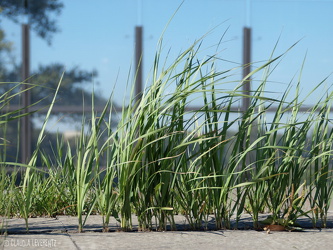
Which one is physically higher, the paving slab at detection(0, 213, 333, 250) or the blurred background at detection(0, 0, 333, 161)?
the blurred background at detection(0, 0, 333, 161)

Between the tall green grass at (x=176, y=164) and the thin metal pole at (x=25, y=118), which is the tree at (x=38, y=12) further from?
the tall green grass at (x=176, y=164)

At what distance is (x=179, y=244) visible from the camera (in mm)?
2324

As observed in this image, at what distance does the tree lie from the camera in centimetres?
620

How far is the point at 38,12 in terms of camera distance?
6.23 metres

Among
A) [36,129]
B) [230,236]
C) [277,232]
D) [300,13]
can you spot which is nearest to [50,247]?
[230,236]

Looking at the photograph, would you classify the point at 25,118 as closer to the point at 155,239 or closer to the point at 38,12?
the point at 38,12

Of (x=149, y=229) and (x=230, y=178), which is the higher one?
(x=230, y=178)

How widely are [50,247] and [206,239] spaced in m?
0.60

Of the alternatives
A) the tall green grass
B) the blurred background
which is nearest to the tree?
the blurred background

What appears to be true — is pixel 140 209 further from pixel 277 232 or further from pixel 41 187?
pixel 41 187

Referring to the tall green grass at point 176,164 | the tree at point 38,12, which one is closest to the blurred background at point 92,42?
the tree at point 38,12

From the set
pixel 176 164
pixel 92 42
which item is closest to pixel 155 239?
pixel 176 164

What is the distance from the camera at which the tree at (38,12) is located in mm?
6199

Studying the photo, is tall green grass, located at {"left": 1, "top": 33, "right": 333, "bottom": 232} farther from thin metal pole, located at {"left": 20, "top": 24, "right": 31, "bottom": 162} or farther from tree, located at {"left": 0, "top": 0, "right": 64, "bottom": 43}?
tree, located at {"left": 0, "top": 0, "right": 64, "bottom": 43}
